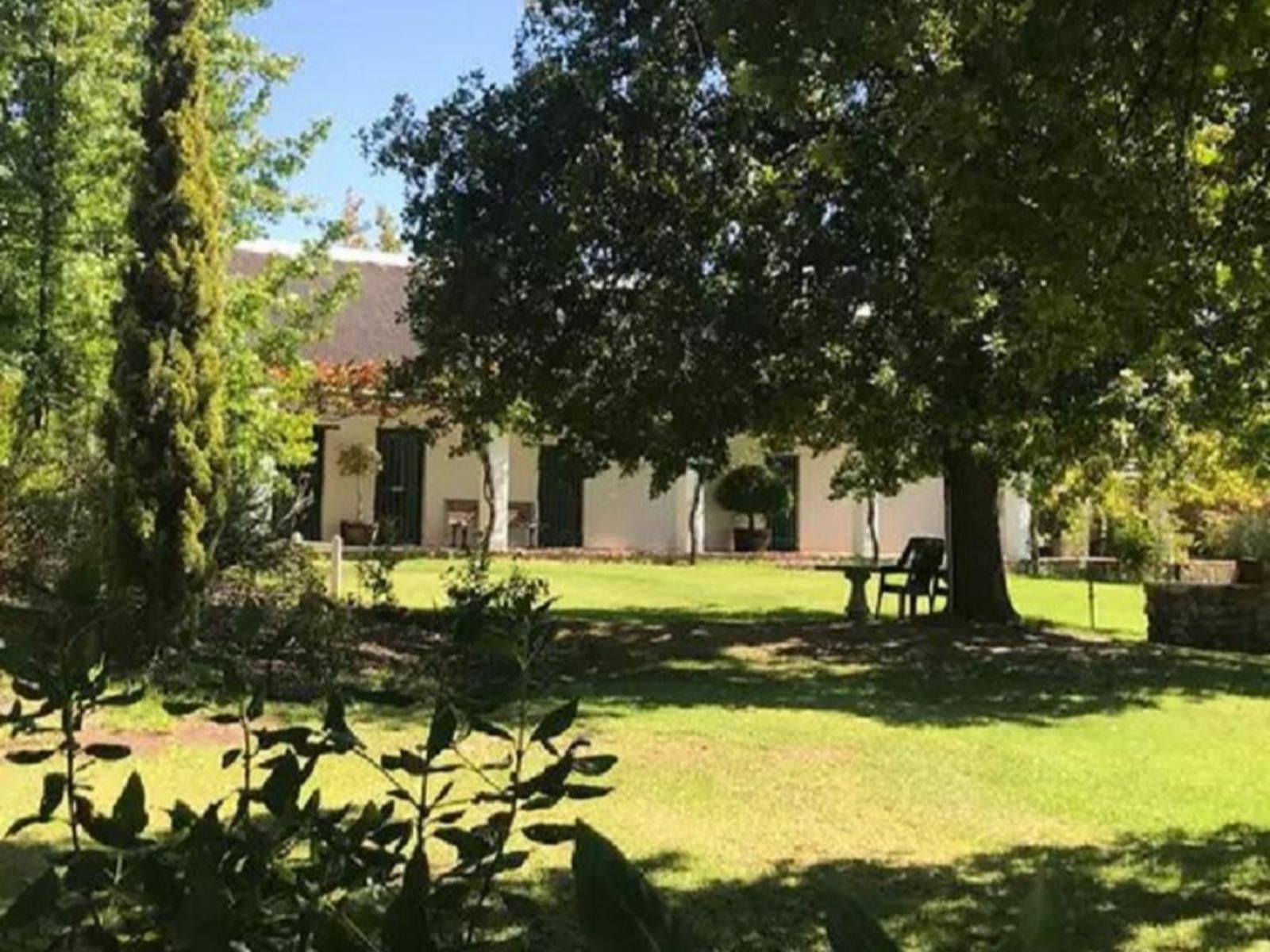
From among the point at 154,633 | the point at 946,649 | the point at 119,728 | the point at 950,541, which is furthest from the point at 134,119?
the point at 950,541

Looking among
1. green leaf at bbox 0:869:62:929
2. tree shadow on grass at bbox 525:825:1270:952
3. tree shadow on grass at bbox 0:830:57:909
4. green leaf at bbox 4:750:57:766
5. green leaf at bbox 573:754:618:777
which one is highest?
green leaf at bbox 4:750:57:766

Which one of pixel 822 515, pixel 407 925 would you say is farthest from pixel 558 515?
pixel 407 925

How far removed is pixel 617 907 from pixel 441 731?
0.88 metres

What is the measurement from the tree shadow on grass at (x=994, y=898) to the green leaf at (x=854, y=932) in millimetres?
4053

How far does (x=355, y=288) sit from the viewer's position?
74.8 feet

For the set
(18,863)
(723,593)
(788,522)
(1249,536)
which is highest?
(788,522)

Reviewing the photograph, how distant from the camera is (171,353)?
11602mm

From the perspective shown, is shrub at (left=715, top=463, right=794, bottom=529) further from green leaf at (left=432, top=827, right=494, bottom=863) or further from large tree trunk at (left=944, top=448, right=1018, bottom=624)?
green leaf at (left=432, top=827, right=494, bottom=863)

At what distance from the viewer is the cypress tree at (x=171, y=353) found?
11398mm

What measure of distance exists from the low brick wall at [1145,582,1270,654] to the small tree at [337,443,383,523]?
711 inches

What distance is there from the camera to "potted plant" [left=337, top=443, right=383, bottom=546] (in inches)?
1201

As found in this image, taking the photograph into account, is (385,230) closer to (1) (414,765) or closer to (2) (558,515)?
(2) (558,515)

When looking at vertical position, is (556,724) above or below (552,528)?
below

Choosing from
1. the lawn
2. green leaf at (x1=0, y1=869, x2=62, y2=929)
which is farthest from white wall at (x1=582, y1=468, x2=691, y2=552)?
green leaf at (x1=0, y1=869, x2=62, y2=929)
